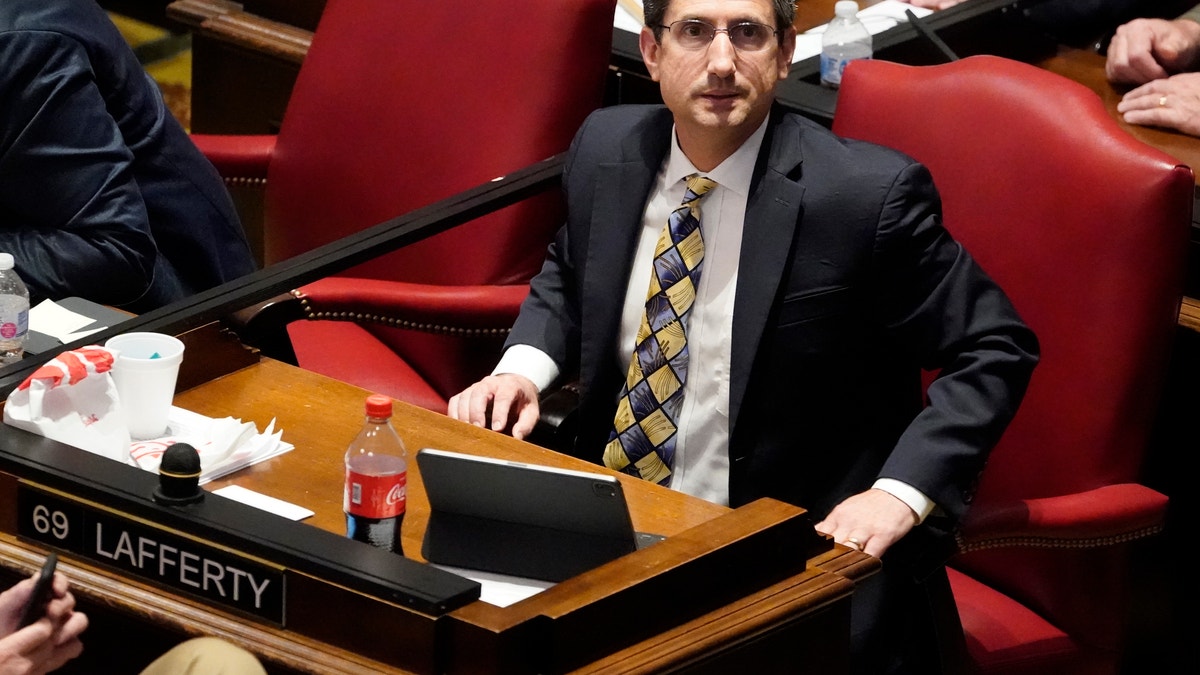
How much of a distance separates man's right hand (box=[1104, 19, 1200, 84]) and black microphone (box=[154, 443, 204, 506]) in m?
2.10

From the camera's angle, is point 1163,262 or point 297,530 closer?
point 297,530

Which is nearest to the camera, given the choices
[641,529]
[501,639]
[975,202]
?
[501,639]

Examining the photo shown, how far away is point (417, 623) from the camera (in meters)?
1.39

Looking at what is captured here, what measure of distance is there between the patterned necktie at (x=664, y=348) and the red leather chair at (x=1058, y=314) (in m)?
0.31

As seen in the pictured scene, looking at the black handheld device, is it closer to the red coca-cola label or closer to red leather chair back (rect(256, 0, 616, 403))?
the red coca-cola label

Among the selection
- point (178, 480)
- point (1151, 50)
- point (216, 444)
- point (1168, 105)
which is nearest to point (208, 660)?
point (178, 480)

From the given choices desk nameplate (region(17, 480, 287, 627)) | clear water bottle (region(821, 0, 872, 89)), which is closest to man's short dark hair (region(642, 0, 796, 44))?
clear water bottle (region(821, 0, 872, 89))

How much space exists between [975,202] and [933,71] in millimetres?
193

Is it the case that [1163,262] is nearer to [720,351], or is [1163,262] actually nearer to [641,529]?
[720,351]

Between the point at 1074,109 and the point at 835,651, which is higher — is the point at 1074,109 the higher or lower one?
the higher one

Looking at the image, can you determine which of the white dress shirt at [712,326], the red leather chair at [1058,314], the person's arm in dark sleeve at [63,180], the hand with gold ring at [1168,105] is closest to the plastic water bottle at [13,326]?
the person's arm in dark sleeve at [63,180]

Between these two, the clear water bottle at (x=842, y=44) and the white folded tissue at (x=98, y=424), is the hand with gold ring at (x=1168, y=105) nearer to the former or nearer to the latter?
the clear water bottle at (x=842, y=44)

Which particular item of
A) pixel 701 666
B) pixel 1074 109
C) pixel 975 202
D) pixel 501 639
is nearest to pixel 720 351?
pixel 975 202

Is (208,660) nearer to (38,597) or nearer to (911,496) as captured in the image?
(38,597)
